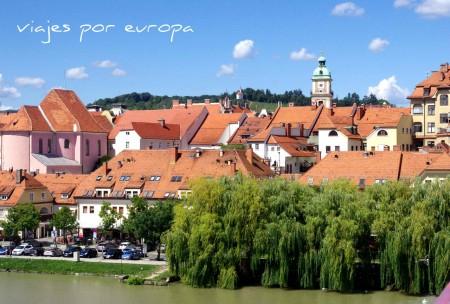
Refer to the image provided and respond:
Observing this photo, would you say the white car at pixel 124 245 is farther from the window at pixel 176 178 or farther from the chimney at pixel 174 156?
the chimney at pixel 174 156

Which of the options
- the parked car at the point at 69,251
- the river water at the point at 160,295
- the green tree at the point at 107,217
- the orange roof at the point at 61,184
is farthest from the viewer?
the orange roof at the point at 61,184

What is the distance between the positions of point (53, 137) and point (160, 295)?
4675 centimetres

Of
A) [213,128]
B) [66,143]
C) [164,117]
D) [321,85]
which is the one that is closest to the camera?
[66,143]

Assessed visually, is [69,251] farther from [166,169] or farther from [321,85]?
[321,85]

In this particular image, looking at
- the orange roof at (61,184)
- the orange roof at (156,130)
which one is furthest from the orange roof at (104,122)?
the orange roof at (61,184)

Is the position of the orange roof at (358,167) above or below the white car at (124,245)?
above

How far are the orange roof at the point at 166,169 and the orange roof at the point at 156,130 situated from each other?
26.5 m

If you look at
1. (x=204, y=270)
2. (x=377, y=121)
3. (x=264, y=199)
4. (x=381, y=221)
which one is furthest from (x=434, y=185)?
(x=377, y=121)

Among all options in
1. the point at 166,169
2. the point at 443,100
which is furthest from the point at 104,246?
the point at 443,100

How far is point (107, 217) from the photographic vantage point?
56.5 meters

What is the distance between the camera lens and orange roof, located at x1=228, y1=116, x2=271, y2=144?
88.8 metres

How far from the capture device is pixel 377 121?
264 ft

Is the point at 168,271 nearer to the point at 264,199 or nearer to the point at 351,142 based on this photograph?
the point at 264,199

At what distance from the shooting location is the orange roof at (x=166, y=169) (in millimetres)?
58688
